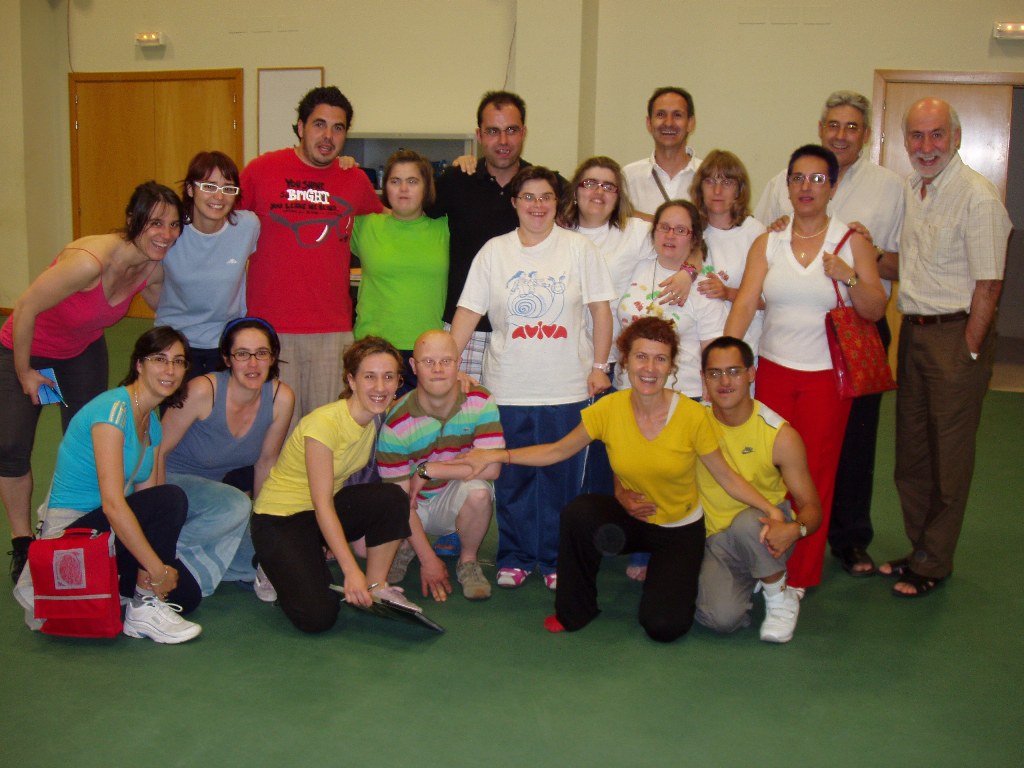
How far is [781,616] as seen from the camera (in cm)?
303

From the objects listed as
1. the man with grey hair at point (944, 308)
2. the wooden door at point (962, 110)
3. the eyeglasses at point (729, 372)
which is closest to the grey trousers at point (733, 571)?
the eyeglasses at point (729, 372)

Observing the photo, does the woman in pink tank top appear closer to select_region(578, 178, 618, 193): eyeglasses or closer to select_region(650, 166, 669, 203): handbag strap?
select_region(578, 178, 618, 193): eyeglasses

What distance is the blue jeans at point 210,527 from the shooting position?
3.20 m

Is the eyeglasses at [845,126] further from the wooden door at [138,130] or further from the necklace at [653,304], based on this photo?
the wooden door at [138,130]

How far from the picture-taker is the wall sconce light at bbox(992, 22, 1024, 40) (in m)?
7.38

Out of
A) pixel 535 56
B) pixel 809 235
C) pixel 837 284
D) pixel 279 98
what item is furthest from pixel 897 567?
pixel 279 98

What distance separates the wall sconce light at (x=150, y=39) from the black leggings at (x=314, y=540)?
786 centimetres

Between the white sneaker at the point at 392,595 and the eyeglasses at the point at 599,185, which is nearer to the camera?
the white sneaker at the point at 392,595

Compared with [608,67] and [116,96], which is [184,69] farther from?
[608,67]

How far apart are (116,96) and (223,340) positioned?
780 centimetres

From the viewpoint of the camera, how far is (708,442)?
305 cm

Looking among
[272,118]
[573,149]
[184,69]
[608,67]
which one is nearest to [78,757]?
[573,149]

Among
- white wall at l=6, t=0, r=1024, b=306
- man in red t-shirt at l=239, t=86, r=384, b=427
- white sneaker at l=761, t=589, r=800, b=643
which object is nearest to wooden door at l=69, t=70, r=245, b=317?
white wall at l=6, t=0, r=1024, b=306

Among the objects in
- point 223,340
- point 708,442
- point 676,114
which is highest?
point 676,114
